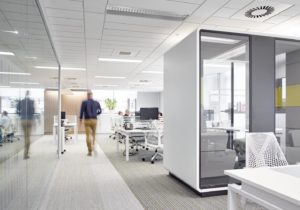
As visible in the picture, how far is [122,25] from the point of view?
429 cm

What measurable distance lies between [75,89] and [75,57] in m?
8.54

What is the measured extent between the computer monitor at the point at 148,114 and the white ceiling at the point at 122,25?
5.95ft

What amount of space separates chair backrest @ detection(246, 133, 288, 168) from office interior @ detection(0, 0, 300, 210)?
0.08 meters

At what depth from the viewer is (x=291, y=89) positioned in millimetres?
4363

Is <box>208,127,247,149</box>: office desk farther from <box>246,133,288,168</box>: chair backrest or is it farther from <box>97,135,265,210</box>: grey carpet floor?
<box>246,133,288,168</box>: chair backrest

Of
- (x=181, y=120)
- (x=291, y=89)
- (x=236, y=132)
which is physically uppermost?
(x=291, y=89)

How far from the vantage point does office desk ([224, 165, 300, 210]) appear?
1359 mm

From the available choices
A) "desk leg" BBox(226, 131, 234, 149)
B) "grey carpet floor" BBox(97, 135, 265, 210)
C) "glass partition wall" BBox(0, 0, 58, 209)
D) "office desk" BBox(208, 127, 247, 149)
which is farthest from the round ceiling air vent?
"glass partition wall" BBox(0, 0, 58, 209)

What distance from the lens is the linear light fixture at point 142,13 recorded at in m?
3.70

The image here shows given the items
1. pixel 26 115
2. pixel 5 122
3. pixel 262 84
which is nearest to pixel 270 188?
pixel 5 122

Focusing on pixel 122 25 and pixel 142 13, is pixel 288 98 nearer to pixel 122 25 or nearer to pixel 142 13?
pixel 142 13

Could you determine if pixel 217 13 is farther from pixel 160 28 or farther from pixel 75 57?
pixel 75 57

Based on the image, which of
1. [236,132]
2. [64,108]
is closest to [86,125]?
[236,132]

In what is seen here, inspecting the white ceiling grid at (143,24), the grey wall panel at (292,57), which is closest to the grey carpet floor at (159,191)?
the white ceiling grid at (143,24)
